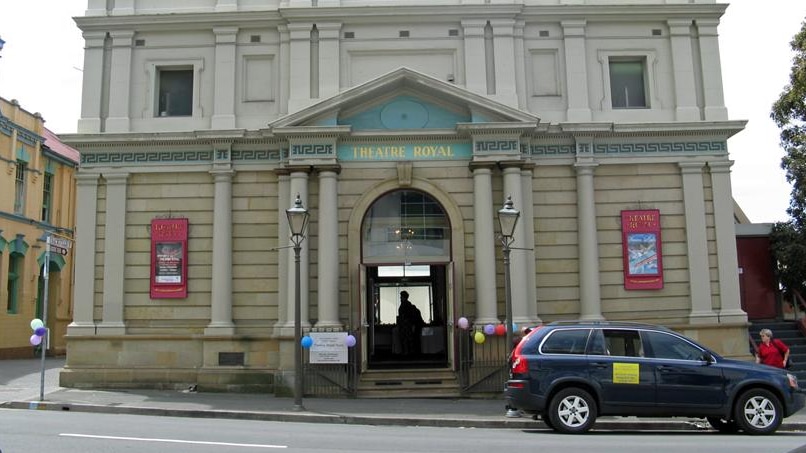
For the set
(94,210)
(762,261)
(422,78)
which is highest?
(422,78)

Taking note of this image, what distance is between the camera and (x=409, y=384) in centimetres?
1814

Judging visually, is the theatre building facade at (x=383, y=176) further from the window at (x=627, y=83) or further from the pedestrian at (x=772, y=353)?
the pedestrian at (x=772, y=353)

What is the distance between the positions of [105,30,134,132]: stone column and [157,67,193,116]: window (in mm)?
819

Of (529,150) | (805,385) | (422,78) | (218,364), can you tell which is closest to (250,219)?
(218,364)

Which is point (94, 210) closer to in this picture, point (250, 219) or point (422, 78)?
point (250, 219)

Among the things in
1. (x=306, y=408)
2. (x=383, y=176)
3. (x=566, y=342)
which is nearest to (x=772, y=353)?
(x=566, y=342)

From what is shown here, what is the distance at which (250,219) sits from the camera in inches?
773

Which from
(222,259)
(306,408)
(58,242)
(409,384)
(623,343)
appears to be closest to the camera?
(623,343)

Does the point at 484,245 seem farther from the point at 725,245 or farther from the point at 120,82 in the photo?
the point at 120,82

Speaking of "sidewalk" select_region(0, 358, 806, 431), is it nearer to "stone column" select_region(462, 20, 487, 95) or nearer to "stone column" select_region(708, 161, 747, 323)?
"stone column" select_region(708, 161, 747, 323)

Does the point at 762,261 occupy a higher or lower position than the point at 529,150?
lower

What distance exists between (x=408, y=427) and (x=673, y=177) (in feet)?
33.8

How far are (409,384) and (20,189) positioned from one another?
21.0m

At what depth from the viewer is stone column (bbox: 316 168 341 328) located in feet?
61.1
